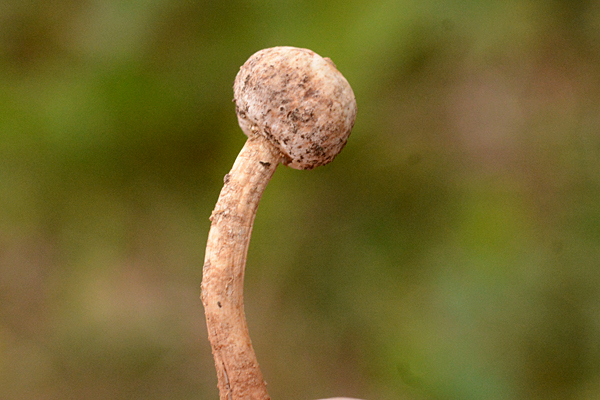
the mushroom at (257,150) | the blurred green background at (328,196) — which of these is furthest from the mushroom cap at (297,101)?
the blurred green background at (328,196)

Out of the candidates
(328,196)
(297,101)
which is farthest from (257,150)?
(328,196)

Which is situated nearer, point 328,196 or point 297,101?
point 297,101

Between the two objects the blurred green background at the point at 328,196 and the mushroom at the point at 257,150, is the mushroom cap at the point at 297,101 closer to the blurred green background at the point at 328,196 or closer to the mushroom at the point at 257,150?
the mushroom at the point at 257,150

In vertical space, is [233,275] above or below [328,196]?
below

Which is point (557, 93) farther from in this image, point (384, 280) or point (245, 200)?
point (245, 200)

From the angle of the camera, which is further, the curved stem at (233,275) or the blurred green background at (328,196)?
the blurred green background at (328,196)

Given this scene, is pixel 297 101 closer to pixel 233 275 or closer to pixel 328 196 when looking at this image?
pixel 233 275
